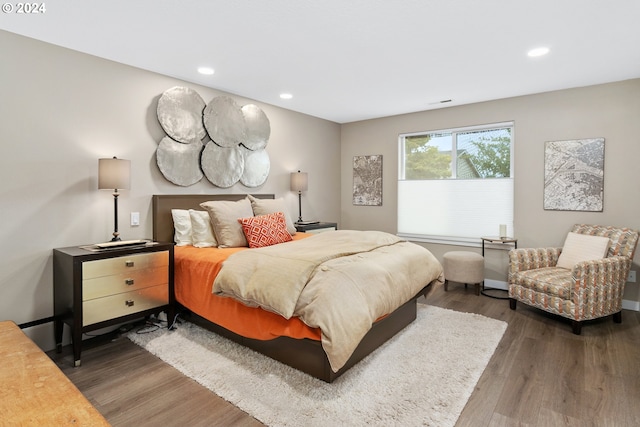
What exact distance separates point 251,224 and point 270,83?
1.62 m

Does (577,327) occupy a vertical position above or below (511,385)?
above

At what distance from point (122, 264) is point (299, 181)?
2631mm

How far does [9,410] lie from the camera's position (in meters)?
1.18

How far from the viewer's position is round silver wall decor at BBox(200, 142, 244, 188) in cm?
381

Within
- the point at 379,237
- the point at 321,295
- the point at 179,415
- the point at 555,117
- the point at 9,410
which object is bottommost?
the point at 179,415

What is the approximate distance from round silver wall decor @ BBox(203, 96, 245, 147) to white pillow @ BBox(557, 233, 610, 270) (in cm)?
394

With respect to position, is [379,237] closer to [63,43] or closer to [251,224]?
[251,224]

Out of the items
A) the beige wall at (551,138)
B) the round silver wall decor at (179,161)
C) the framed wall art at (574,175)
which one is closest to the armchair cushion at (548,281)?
the beige wall at (551,138)

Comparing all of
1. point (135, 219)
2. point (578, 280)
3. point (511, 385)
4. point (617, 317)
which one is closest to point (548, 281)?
point (578, 280)

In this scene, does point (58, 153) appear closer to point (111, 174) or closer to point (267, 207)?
point (111, 174)

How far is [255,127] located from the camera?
4.34 metres

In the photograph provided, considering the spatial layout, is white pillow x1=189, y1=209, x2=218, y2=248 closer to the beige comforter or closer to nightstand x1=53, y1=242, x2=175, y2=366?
nightstand x1=53, y1=242, x2=175, y2=366

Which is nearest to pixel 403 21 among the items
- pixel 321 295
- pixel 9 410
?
pixel 321 295

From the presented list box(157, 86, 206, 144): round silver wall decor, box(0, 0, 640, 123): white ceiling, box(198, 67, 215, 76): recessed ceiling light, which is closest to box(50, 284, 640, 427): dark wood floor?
box(157, 86, 206, 144): round silver wall decor
